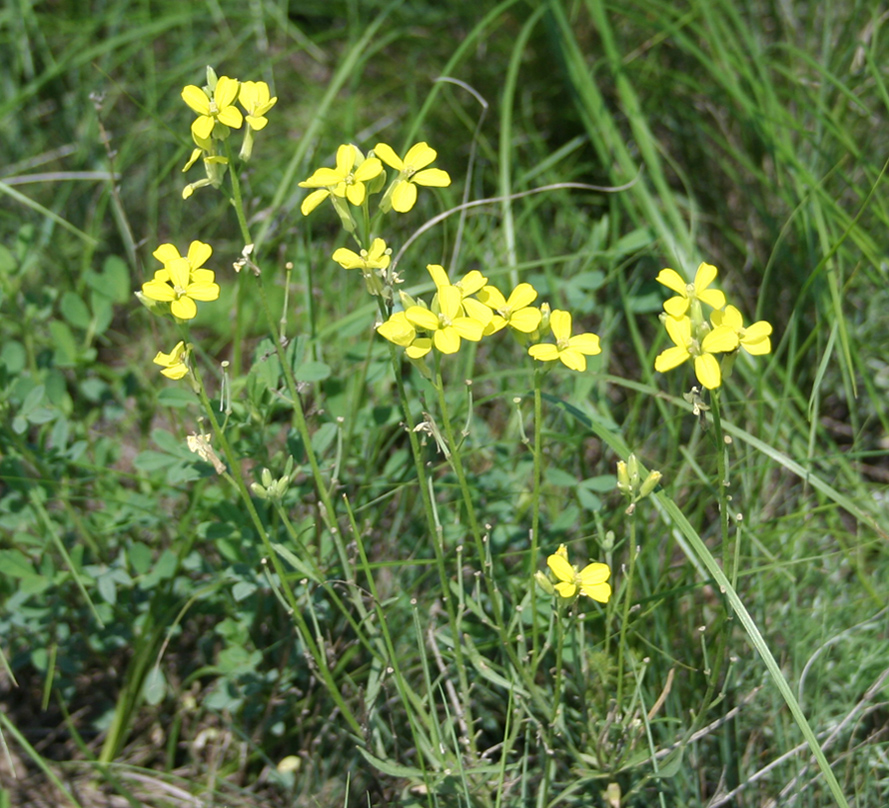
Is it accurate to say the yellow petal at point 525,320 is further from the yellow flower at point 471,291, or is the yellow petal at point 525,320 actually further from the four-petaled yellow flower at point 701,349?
the four-petaled yellow flower at point 701,349

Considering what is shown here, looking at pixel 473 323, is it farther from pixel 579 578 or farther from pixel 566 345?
pixel 579 578

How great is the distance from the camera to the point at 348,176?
1474 millimetres

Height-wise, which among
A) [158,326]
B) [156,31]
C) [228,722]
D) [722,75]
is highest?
[156,31]

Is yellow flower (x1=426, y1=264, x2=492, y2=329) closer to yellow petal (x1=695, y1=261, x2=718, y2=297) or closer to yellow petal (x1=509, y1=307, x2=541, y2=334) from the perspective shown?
yellow petal (x1=509, y1=307, x2=541, y2=334)

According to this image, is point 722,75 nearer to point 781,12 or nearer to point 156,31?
point 781,12

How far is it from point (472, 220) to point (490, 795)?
1.71 meters

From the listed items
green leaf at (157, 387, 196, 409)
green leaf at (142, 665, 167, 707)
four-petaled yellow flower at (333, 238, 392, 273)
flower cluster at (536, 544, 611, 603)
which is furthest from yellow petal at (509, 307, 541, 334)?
green leaf at (142, 665, 167, 707)

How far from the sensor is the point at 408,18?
3.30 m

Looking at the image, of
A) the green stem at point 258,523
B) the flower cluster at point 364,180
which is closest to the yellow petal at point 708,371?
the flower cluster at point 364,180

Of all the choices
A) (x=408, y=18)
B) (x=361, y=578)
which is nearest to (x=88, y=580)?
(x=361, y=578)

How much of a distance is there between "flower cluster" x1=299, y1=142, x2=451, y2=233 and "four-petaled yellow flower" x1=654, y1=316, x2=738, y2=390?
0.47 m

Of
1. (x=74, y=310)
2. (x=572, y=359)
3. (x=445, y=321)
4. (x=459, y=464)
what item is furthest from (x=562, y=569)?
(x=74, y=310)

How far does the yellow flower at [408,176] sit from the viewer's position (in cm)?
151

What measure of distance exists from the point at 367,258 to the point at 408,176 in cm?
24
